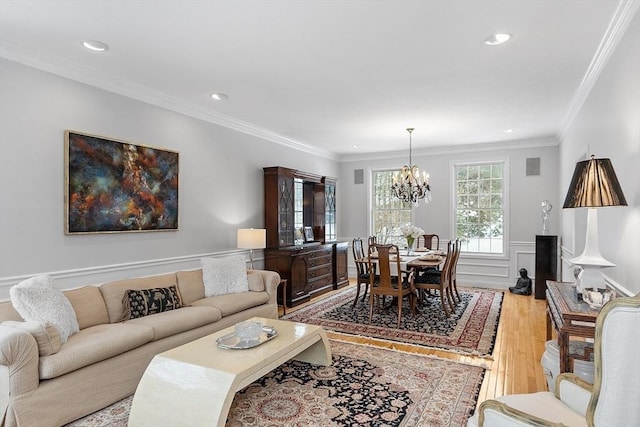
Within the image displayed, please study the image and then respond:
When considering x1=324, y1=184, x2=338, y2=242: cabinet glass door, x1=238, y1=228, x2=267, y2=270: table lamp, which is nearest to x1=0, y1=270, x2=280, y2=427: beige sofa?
x1=238, y1=228, x2=267, y2=270: table lamp

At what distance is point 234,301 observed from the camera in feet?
13.7

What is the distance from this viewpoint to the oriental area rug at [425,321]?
4156 mm


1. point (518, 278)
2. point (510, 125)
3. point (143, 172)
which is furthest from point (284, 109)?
point (518, 278)

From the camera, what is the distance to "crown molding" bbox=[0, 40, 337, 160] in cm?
319

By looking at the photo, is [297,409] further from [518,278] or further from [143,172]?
[518,278]

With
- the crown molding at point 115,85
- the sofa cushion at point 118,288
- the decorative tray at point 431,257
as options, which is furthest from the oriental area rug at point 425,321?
the crown molding at point 115,85

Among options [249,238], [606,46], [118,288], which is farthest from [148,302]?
[606,46]

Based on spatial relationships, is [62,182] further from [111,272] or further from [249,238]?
[249,238]

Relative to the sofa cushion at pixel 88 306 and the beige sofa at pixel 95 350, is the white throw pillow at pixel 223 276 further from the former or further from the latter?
the sofa cushion at pixel 88 306

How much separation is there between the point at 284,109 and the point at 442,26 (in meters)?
2.52

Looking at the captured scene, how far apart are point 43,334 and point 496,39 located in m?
3.80

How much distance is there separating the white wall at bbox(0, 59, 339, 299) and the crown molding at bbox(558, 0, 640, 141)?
13.8ft

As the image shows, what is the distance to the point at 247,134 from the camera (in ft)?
19.0

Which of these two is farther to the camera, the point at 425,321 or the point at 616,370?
the point at 425,321
